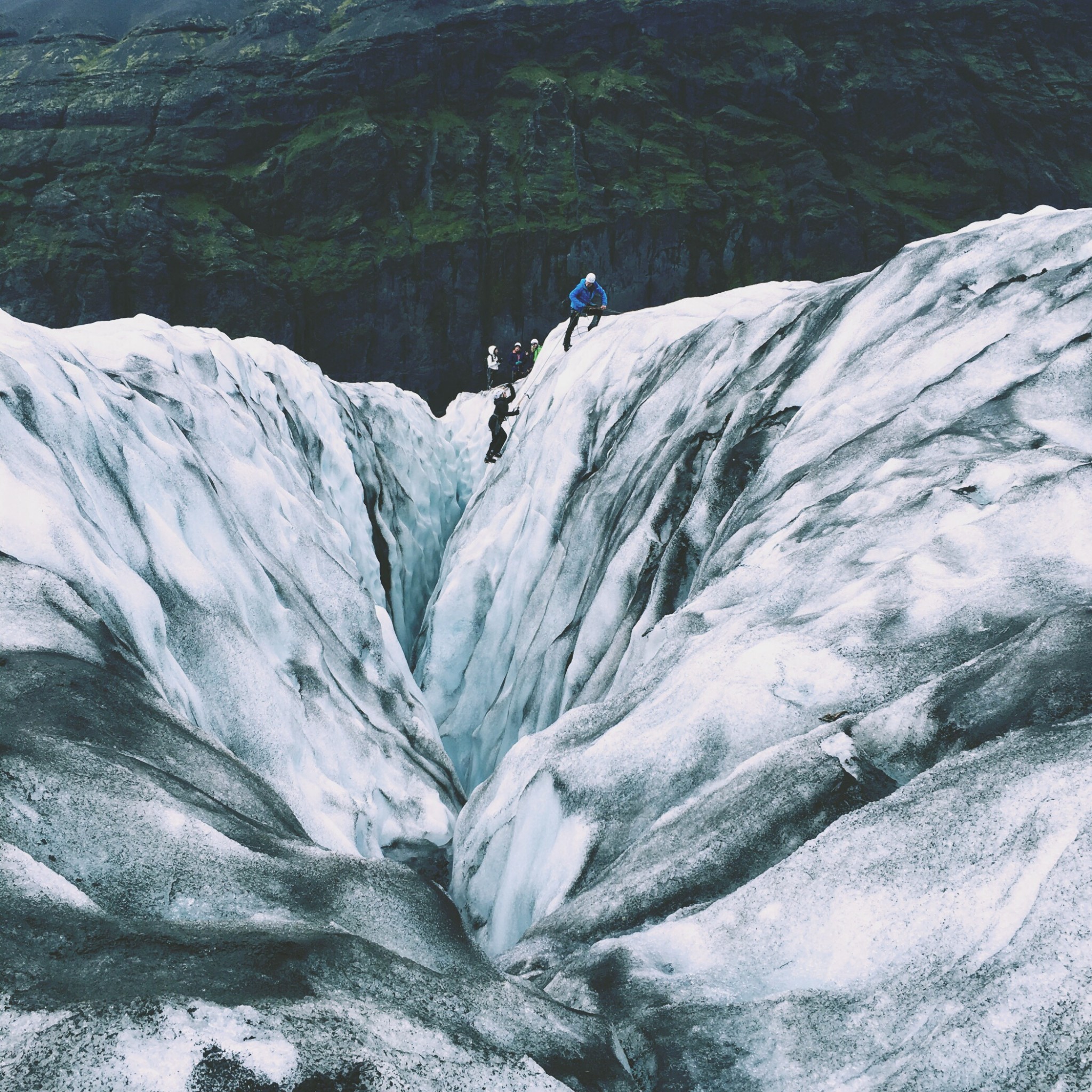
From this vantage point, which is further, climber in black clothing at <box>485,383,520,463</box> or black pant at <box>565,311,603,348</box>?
climber in black clothing at <box>485,383,520,463</box>

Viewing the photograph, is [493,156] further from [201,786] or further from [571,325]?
[201,786]

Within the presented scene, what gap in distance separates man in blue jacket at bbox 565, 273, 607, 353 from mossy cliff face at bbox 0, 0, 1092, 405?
2773 cm

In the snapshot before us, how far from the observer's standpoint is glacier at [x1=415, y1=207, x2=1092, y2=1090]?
7.86 feet

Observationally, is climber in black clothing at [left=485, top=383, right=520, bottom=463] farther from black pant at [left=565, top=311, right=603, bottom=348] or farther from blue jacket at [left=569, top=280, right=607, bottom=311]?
blue jacket at [left=569, top=280, right=607, bottom=311]

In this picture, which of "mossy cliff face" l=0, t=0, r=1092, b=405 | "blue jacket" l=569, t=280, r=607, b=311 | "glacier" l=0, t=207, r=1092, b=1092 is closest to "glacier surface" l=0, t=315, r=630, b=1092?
"glacier" l=0, t=207, r=1092, b=1092

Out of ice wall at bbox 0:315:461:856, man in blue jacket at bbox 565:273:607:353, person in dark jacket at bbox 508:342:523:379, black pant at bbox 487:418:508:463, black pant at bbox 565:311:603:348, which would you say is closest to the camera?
ice wall at bbox 0:315:461:856

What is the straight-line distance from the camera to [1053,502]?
4133 mm

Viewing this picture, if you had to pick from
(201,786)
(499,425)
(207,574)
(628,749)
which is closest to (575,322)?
(499,425)

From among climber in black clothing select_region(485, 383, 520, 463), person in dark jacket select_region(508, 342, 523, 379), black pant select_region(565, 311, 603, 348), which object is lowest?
person in dark jacket select_region(508, 342, 523, 379)

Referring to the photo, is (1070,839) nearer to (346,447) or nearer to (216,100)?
(346,447)

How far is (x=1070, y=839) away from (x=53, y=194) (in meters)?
47.1

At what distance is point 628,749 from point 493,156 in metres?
45.3

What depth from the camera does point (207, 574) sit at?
556 cm

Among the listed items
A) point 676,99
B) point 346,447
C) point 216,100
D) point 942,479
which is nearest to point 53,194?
point 216,100
